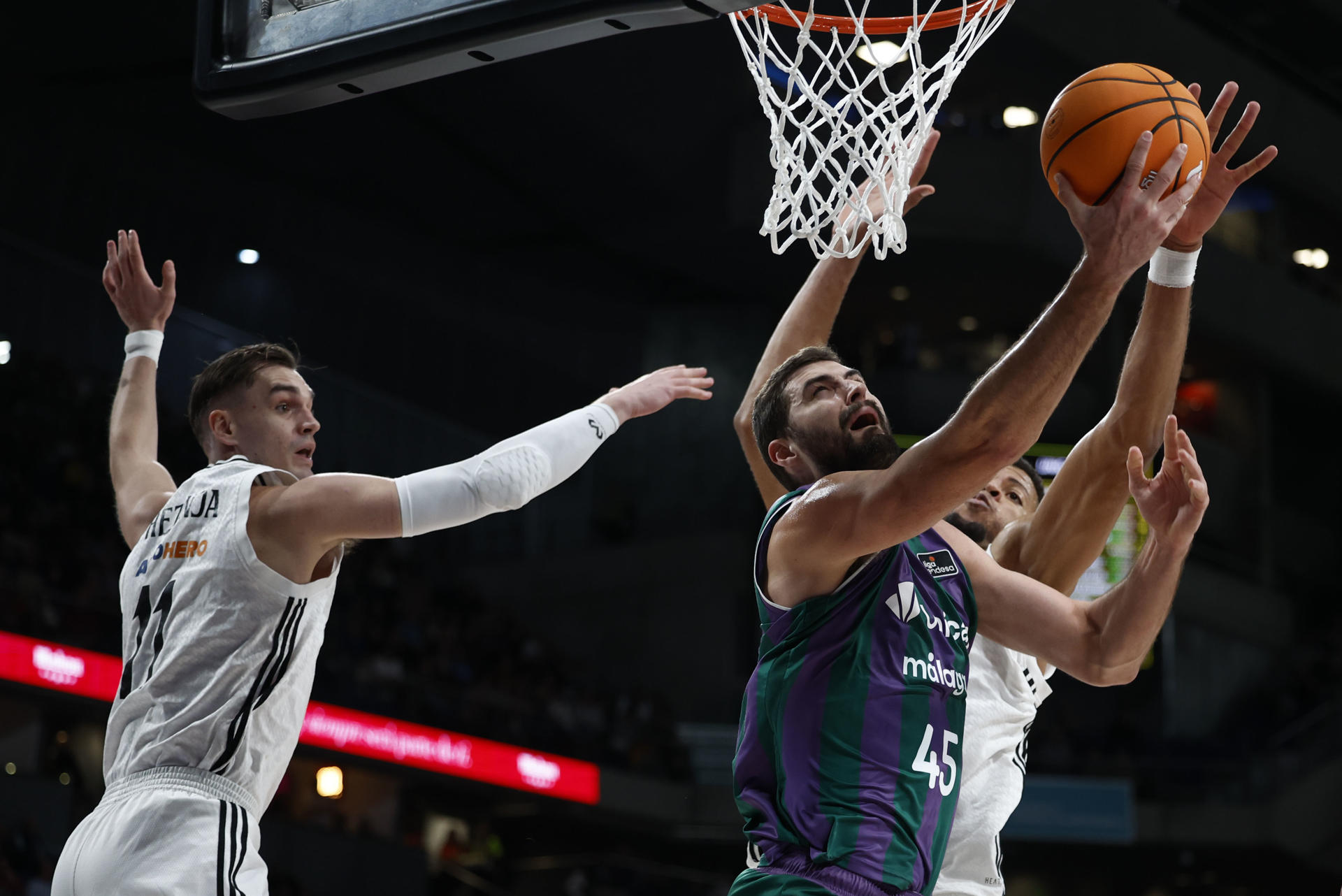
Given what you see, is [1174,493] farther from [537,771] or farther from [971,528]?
[537,771]

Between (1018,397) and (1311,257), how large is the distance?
18.7 meters

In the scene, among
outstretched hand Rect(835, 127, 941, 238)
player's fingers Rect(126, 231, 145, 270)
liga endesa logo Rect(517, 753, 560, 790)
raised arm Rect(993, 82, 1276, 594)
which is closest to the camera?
raised arm Rect(993, 82, 1276, 594)

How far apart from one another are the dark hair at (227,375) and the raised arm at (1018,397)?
4.94 feet

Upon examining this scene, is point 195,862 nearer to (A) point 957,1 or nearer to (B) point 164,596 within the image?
(B) point 164,596

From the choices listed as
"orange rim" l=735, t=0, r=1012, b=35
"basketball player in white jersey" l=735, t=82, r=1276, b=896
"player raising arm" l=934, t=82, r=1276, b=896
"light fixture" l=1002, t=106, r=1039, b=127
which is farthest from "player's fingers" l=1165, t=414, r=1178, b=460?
"light fixture" l=1002, t=106, r=1039, b=127

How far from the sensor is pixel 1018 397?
244cm

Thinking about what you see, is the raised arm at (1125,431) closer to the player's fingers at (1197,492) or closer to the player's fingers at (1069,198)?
the player's fingers at (1197,492)

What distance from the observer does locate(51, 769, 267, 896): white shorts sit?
9.21 feet

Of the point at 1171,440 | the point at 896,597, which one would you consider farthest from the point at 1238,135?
the point at 896,597

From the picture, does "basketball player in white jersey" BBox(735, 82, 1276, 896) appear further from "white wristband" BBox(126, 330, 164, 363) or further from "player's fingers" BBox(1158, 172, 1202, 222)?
"white wristband" BBox(126, 330, 164, 363)

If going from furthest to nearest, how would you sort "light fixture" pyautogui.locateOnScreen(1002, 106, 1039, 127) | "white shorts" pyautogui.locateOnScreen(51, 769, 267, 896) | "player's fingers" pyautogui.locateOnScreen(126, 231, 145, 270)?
1. "light fixture" pyautogui.locateOnScreen(1002, 106, 1039, 127)
2. "player's fingers" pyautogui.locateOnScreen(126, 231, 145, 270)
3. "white shorts" pyautogui.locateOnScreen(51, 769, 267, 896)

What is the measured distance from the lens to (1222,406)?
1975 cm

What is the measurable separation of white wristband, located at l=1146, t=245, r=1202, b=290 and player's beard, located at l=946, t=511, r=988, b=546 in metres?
0.82

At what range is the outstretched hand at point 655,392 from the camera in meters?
3.39
